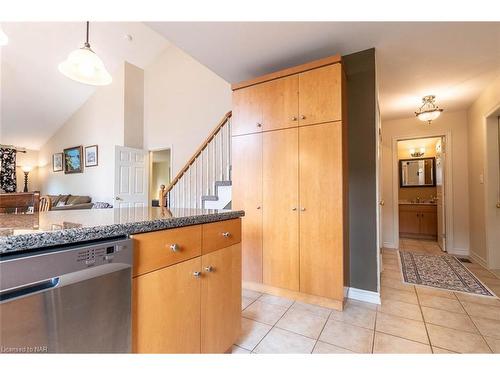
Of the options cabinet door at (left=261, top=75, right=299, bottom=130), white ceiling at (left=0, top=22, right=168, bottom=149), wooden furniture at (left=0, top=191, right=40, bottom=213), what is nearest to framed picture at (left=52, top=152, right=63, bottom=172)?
white ceiling at (left=0, top=22, right=168, bottom=149)

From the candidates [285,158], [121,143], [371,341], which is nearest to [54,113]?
[121,143]

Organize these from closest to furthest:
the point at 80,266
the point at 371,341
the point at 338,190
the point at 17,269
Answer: the point at 17,269 < the point at 80,266 < the point at 371,341 < the point at 338,190

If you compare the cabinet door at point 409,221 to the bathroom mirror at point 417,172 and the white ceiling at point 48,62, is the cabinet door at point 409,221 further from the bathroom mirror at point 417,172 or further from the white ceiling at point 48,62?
the white ceiling at point 48,62

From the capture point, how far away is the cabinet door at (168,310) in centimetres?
92

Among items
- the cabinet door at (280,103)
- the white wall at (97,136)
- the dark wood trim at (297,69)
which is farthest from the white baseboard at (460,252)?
the white wall at (97,136)

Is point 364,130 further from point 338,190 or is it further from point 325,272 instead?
point 325,272

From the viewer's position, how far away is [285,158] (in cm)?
233

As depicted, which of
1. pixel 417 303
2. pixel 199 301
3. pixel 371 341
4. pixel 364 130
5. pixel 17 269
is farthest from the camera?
pixel 364 130

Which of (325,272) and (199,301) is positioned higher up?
(199,301)

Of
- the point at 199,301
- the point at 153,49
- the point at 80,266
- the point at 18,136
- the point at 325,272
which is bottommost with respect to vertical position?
the point at 325,272

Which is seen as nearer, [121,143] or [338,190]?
[338,190]

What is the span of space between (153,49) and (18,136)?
15.4ft

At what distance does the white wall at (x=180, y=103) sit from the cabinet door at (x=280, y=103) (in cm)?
229

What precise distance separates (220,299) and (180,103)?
483cm
